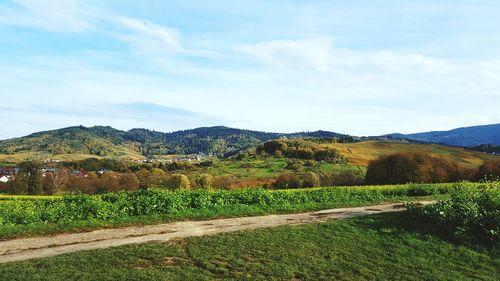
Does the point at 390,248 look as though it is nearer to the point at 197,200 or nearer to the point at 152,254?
the point at 152,254

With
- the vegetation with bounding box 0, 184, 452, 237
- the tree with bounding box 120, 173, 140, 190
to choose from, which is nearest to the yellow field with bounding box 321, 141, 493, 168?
the tree with bounding box 120, 173, 140, 190

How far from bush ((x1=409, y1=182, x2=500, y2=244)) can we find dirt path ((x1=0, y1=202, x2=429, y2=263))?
4186 mm

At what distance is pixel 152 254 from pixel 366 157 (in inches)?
5156

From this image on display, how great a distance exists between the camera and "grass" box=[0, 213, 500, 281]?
12203mm

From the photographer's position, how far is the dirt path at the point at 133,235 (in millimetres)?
14586

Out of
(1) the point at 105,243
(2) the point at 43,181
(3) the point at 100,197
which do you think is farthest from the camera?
(2) the point at 43,181

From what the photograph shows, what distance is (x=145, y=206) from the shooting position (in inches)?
843

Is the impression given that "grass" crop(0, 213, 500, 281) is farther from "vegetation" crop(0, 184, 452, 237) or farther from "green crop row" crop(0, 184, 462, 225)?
"green crop row" crop(0, 184, 462, 225)

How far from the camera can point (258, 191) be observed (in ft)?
86.6

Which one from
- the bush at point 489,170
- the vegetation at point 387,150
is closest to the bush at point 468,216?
the bush at point 489,170

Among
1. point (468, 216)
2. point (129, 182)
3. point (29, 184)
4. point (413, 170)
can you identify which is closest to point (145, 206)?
point (468, 216)

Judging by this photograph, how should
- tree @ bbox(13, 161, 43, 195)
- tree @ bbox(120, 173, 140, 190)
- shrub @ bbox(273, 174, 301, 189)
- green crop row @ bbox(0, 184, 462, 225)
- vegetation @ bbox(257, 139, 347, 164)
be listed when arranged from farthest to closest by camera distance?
1. vegetation @ bbox(257, 139, 347, 164)
2. shrub @ bbox(273, 174, 301, 189)
3. tree @ bbox(120, 173, 140, 190)
4. tree @ bbox(13, 161, 43, 195)
5. green crop row @ bbox(0, 184, 462, 225)

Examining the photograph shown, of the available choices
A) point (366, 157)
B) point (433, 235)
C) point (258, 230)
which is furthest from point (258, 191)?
point (366, 157)

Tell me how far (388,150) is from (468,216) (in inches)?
5828
